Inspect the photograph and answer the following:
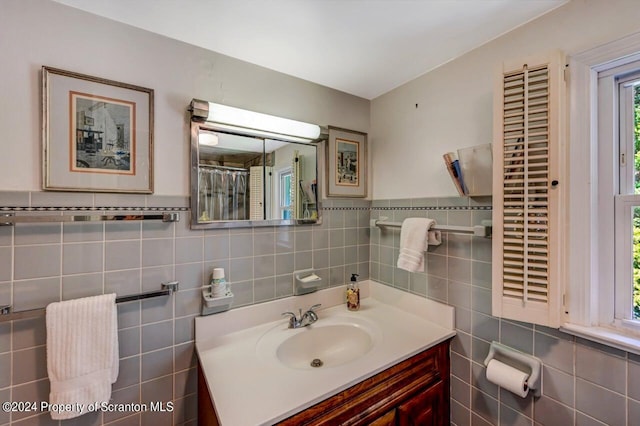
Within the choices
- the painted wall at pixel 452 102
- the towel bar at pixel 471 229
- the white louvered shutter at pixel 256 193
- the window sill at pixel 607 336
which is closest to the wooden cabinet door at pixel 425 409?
the window sill at pixel 607 336

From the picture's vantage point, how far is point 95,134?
997 mm

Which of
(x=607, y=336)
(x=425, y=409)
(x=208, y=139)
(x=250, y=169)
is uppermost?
(x=208, y=139)

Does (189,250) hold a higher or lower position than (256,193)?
lower

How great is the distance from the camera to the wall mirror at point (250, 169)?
119 centimetres

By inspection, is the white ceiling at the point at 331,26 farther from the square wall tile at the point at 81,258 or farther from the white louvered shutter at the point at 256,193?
the square wall tile at the point at 81,258

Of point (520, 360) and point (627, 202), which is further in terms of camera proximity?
point (520, 360)

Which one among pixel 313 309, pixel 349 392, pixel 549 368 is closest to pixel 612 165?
pixel 549 368

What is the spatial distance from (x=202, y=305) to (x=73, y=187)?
2.25 ft

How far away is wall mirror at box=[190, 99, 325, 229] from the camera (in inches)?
46.7

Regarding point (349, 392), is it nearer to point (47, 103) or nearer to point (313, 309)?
point (313, 309)

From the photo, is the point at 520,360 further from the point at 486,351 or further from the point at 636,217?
the point at 636,217

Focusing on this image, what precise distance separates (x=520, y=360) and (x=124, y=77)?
2002 millimetres

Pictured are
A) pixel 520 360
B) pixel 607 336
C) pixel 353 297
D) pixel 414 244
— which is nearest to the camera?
pixel 607 336

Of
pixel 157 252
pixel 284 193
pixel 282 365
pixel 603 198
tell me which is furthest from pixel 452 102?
pixel 157 252
